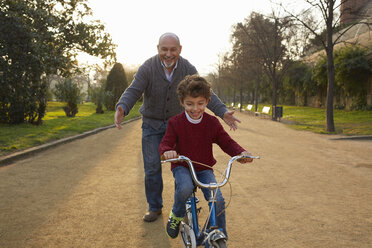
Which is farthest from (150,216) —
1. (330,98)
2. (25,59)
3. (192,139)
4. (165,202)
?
(330,98)

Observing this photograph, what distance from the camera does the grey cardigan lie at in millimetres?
3836

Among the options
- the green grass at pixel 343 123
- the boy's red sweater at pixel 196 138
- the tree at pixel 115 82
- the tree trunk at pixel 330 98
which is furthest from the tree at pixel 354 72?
the boy's red sweater at pixel 196 138

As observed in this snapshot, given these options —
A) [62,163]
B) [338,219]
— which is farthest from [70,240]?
[62,163]

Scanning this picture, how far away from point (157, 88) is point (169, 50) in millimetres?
466

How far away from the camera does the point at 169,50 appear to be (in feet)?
11.9

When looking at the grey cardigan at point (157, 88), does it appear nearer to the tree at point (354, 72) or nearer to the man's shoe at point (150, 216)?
the man's shoe at point (150, 216)

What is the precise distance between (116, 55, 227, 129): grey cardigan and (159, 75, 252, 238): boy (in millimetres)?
839

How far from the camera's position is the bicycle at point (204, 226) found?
2434mm

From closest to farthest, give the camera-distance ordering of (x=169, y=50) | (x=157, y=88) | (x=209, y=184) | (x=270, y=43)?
(x=209, y=184), (x=169, y=50), (x=157, y=88), (x=270, y=43)

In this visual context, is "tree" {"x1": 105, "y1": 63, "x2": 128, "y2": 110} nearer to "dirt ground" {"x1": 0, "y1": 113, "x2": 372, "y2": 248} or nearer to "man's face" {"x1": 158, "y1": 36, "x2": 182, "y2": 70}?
"dirt ground" {"x1": 0, "y1": 113, "x2": 372, "y2": 248}

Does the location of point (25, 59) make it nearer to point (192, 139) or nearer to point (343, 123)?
point (192, 139)

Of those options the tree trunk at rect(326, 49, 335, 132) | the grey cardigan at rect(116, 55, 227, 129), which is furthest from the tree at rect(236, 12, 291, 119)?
the grey cardigan at rect(116, 55, 227, 129)

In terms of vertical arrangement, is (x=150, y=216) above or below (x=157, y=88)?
below

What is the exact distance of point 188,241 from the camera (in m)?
2.92
